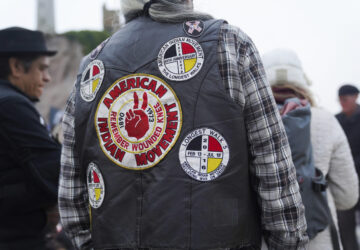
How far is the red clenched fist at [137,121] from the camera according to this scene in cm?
145

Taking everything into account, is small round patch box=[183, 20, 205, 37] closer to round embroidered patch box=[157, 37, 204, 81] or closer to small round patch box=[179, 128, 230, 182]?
round embroidered patch box=[157, 37, 204, 81]

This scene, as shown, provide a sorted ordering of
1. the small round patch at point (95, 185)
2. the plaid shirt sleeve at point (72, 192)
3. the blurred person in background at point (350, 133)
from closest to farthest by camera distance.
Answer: the small round patch at point (95, 185) < the plaid shirt sleeve at point (72, 192) < the blurred person in background at point (350, 133)

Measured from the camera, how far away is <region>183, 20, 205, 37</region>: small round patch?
1470mm

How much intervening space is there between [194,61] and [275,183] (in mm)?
490

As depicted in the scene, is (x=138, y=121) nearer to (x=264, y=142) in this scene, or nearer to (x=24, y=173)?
(x=264, y=142)

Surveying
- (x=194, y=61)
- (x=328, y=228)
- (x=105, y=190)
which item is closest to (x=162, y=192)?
(x=105, y=190)

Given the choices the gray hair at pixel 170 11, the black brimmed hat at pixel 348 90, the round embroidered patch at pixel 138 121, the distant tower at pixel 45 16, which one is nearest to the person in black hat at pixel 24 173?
the round embroidered patch at pixel 138 121

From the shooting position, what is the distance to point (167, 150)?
55.2 inches

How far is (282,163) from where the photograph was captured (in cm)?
144

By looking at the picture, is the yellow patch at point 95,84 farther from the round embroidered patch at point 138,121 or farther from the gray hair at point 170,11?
the gray hair at point 170,11

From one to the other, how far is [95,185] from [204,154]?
1.37ft

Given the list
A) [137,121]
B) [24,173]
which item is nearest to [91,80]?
[137,121]

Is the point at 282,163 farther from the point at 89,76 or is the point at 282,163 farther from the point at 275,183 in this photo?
the point at 89,76

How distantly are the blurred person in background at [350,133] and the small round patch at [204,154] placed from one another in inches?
157
